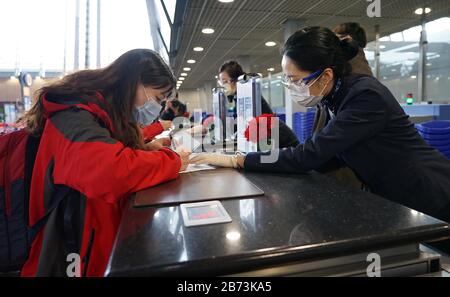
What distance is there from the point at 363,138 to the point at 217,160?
0.57 m

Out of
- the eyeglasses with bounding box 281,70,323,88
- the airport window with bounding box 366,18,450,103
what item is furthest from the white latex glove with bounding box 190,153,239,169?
the airport window with bounding box 366,18,450,103

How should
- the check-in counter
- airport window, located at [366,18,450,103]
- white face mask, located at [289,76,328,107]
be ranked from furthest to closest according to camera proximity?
airport window, located at [366,18,450,103] → white face mask, located at [289,76,328,107] → the check-in counter

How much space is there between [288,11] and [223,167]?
3.61m

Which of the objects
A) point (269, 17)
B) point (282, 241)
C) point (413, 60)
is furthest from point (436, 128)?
point (413, 60)

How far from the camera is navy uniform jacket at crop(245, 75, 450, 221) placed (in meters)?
0.97

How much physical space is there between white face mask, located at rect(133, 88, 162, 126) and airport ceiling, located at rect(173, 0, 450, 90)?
8.90ft

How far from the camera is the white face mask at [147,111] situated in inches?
49.9

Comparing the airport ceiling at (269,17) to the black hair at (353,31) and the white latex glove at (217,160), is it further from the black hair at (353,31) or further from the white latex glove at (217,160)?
the white latex glove at (217,160)

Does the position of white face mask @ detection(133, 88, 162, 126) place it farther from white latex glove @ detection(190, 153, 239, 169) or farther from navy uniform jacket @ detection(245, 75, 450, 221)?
navy uniform jacket @ detection(245, 75, 450, 221)

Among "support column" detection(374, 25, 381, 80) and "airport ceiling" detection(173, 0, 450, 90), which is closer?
"airport ceiling" detection(173, 0, 450, 90)

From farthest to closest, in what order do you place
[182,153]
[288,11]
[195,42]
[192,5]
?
[195,42]
[288,11]
[192,5]
[182,153]

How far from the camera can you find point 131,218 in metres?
0.73
